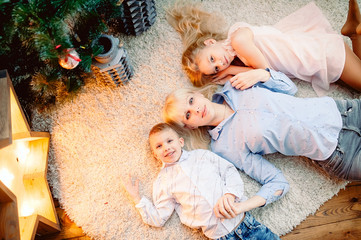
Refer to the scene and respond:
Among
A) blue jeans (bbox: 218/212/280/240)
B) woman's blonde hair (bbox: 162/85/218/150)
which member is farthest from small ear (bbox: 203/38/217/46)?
blue jeans (bbox: 218/212/280/240)

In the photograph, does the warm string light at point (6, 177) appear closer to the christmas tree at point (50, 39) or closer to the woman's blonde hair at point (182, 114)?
the christmas tree at point (50, 39)

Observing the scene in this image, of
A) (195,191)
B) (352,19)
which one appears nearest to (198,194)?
(195,191)

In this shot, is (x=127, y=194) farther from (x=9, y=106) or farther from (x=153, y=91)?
(x=9, y=106)

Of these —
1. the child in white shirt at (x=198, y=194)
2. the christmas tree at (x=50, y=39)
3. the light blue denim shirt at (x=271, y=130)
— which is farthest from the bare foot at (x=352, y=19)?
the christmas tree at (x=50, y=39)

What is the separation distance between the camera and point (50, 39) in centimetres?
97

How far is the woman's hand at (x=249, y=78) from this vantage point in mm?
1418

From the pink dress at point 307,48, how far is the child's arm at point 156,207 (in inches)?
33.0

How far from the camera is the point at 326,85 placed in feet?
5.02

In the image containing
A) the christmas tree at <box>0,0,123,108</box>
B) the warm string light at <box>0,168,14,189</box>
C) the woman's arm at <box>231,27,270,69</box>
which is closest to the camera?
the christmas tree at <box>0,0,123,108</box>

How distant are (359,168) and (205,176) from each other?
69 centimetres

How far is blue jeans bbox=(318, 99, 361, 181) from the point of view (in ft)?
4.35

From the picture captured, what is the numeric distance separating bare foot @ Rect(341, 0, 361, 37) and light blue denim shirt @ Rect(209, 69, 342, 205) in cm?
40

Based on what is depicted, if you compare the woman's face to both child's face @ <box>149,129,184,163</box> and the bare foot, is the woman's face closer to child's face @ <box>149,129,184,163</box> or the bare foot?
child's face @ <box>149,129,184,163</box>

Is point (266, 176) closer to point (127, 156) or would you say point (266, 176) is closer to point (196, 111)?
point (196, 111)
